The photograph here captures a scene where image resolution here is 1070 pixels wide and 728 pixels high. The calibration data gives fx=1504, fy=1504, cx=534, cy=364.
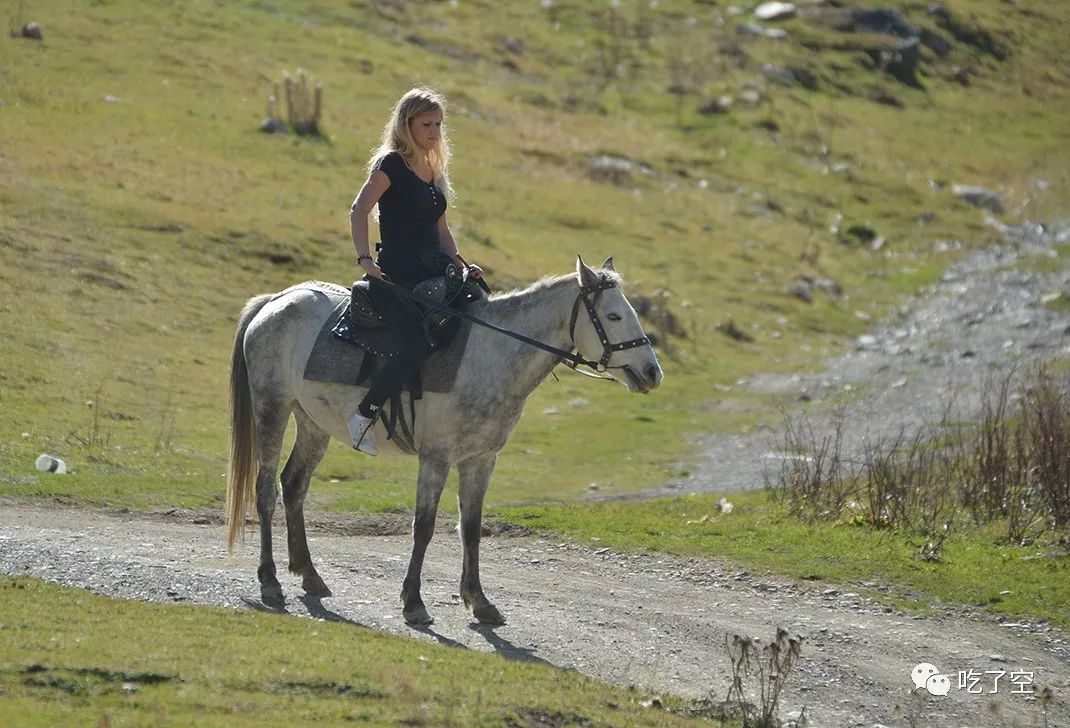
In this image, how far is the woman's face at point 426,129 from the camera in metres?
12.2

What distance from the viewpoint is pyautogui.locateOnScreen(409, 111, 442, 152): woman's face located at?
1218 centimetres

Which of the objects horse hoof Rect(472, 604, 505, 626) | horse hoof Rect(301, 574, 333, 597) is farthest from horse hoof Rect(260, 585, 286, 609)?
horse hoof Rect(472, 604, 505, 626)

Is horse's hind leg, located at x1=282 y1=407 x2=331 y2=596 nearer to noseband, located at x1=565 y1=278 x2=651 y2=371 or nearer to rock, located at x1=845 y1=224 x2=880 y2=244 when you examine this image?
noseband, located at x1=565 y1=278 x2=651 y2=371

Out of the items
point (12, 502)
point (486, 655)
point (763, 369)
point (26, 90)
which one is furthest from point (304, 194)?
point (486, 655)

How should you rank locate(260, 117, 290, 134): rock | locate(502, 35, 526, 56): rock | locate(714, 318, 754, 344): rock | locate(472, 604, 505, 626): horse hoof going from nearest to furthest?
locate(472, 604, 505, 626): horse hoof
locate(714, 318, 754, 344): rock
locate(260, 117, 290, 134): rock
locate(502, 35, 526, 56): rock

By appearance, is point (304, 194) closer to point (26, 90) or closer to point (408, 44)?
point (26, 90)

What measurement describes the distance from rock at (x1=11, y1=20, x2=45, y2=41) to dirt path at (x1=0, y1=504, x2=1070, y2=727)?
26.5 m

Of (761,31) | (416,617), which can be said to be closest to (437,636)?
(416,617)

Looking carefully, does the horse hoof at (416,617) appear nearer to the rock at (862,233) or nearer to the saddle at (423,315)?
the saddle at (423,315)

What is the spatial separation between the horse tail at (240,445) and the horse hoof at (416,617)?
1.98 m

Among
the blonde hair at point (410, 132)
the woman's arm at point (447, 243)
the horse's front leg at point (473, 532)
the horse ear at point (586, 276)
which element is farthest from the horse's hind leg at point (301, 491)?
the horse ear at point (586, 276)

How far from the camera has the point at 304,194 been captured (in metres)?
33.6

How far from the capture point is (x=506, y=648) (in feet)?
38.9

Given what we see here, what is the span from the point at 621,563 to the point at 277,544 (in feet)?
12.2
